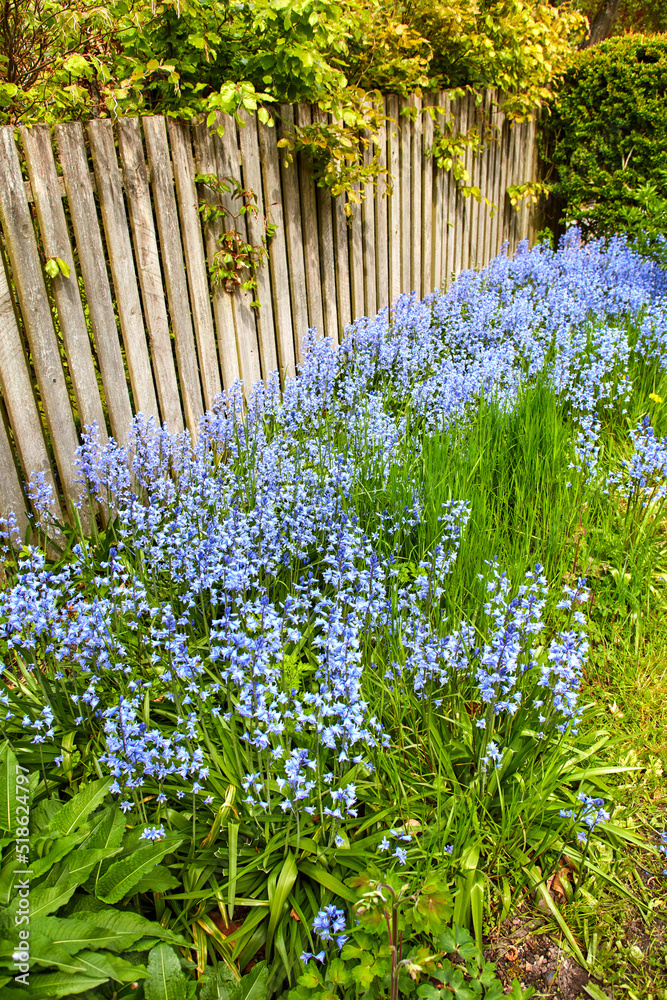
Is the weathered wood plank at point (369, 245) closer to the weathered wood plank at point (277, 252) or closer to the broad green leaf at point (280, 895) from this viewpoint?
the weathered wood plank at point (277, 252)

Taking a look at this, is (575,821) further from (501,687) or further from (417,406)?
(417,406)

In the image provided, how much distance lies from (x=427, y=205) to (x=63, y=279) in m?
4.19

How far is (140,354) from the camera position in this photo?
12.0 feet

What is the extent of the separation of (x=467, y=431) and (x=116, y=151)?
2.31 metres

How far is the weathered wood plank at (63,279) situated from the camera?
3064mm

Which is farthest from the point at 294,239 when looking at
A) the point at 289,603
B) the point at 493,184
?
the point at 493,184

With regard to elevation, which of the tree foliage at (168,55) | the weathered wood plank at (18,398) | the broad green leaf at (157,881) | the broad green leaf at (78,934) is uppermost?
the tree foliage at (168,55)

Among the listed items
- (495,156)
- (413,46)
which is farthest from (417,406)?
(495,156)

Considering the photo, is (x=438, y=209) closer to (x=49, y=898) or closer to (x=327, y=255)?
(x=327, y=255)

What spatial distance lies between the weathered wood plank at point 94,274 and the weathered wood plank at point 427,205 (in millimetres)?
3895

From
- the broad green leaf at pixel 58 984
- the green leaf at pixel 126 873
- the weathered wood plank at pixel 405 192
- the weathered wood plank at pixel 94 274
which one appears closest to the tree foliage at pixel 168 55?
the weathered wood plank at pixel 94 274

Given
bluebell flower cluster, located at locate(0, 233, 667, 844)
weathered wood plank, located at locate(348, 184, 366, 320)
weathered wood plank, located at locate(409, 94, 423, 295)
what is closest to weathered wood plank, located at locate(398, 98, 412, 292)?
weathered wood plank, located at locate(409, 94, 423, 295)

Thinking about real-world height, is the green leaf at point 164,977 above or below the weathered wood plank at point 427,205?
below

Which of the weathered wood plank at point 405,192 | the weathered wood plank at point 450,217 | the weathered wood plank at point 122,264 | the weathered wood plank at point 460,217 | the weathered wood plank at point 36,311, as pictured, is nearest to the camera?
the weathered wood plank at point 36,311
